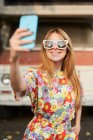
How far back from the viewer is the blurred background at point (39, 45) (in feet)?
20.9

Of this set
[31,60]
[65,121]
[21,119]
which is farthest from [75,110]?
[21,119]

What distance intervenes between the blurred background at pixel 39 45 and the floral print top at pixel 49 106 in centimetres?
299

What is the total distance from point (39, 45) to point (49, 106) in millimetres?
3920

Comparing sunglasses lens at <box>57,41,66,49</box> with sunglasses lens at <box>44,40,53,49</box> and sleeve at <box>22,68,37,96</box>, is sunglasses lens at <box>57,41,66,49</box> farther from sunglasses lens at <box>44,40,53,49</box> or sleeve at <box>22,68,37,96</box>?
sleeve at <box>22,68,37,96</box>

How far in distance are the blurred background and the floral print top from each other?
299 cm

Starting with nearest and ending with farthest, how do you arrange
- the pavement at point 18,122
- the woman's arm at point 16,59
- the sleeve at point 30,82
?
the woman's arm at point 16,59 < the sleeve at point 30,82 < the pavement at point 18,122

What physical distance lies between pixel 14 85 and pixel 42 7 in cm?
469

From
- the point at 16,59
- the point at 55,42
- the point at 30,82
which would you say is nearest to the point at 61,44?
the point at 55,42

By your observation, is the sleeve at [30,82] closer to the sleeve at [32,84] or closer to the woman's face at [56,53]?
the sleeve at [32,84]

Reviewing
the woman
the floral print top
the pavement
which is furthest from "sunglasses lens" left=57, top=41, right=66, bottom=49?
the pavement

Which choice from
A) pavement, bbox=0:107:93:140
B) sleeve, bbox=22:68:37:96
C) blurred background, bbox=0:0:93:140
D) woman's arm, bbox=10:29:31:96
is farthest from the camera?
blurred background, bbox=0:0:93:140

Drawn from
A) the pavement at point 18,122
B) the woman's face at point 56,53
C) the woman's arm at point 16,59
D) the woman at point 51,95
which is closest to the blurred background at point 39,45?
the pavement at point 18,122

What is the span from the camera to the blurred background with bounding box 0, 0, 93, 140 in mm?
6363

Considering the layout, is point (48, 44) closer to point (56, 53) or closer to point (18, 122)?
point (56, 53)
